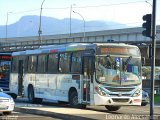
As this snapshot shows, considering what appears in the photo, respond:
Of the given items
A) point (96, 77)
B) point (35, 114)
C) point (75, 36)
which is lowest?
point (35, 114)

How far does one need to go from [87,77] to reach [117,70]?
1.53 metres

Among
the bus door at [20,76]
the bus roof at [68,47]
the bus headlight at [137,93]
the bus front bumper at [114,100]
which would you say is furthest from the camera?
the bus door at [20,76]

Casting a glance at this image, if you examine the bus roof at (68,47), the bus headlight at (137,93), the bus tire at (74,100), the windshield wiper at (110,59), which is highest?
the bus roof at (68,47)

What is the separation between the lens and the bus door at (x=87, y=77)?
22.3m

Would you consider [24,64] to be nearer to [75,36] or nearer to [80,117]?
[80,117]

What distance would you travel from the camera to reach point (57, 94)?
84.1 ft

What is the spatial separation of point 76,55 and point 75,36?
215 feet

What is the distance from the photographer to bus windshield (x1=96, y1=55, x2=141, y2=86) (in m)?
22.0

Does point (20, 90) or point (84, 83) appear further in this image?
point (20, 90)

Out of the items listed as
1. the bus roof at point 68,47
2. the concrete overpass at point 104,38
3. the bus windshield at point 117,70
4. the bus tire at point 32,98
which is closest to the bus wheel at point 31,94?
the bus tire at point 32,98

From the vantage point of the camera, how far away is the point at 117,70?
22.1 m

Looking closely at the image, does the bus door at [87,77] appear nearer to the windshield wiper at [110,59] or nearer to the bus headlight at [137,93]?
the windshield wiper at [110,59]

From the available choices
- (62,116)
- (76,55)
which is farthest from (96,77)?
(62,116)

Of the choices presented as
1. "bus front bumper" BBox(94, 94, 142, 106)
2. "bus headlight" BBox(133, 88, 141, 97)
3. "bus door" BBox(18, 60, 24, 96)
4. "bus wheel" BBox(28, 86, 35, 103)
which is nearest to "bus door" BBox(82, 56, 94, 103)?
"bus front bumper" BBox(94, 94, 142, 106)
